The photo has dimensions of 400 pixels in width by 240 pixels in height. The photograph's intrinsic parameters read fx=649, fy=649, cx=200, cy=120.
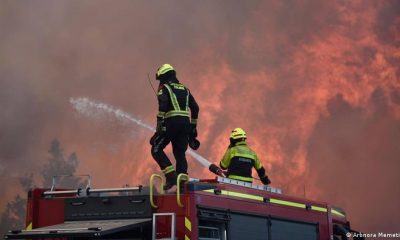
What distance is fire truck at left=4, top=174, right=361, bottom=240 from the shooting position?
706cm

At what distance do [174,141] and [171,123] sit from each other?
11.9 inches

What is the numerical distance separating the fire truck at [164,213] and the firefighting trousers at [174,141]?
3.54 ft

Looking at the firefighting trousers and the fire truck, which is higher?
the firefighting trousers

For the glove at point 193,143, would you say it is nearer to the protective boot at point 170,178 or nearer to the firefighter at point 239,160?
the firefighter at point 239,160

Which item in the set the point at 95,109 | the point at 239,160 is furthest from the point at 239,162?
the point at 95,109

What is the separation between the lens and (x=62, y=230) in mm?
7062

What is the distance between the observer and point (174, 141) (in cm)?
900

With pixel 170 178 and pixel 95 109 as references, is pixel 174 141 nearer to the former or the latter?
pixel 170 178

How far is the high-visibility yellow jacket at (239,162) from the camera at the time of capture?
9.84m

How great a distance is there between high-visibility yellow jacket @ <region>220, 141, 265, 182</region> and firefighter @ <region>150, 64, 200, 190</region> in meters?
1.07

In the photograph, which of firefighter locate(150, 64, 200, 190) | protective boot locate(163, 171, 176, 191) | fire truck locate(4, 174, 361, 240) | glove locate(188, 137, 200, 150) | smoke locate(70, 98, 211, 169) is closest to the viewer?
fire truck locate(4, 174, 361, 240)

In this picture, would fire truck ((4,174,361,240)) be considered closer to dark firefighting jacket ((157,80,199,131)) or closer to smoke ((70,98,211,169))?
dark firefighting jacket ((157,80,199,131))

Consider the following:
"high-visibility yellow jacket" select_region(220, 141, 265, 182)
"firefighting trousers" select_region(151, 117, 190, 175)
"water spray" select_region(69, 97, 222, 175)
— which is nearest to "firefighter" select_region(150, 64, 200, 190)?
"firefighting trousers" select_region(151, 117, 190, 175)

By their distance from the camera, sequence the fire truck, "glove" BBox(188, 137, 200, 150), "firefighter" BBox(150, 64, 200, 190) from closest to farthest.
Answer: the fire truck → "firefighter" BBox(150, 64, 200, 190) → "glove" BBox(188, 137, 200, 150)
